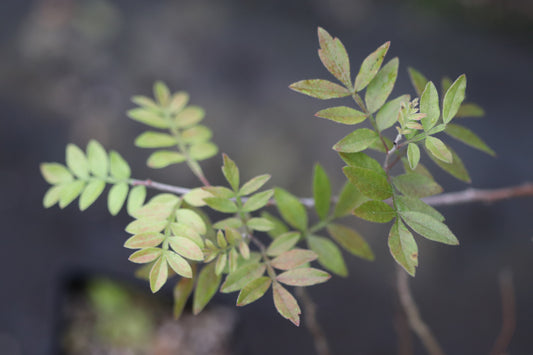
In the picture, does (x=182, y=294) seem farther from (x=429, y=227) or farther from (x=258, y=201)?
(x=429, y=227)

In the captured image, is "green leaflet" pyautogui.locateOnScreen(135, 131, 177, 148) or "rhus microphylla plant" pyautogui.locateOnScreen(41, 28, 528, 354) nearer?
"rhus microphylla plant" pyautogui.locateOnScreen(41, 28, 528, 354)

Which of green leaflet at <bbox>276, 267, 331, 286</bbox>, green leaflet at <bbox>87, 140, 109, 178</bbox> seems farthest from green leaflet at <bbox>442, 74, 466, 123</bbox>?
green leaflet at <bbox>87, 140, 109, 178</bbox>

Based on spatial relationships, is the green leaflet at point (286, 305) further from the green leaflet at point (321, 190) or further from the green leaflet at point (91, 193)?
the green leaflet at point (91, 193)

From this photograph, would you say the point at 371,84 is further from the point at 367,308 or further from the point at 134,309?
the point at 134,309

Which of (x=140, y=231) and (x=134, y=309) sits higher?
(x=140, y=231)

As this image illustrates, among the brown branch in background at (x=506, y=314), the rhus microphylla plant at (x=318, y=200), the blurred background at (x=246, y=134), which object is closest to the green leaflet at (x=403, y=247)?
the rhus microphylla plant at (x=318, y=200)

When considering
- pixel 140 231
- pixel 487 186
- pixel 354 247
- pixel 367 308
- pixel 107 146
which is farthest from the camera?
pixel 107 146

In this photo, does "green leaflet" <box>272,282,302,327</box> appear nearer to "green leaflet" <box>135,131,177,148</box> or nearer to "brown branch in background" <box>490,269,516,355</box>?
"green leaflet" <box>135,131,177,148</box>

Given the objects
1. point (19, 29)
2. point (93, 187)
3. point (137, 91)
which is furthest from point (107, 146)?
point (93, 187)
